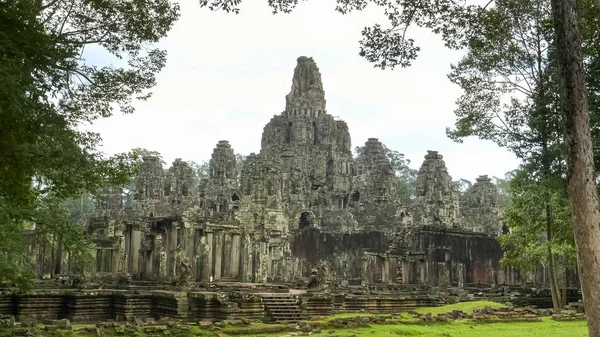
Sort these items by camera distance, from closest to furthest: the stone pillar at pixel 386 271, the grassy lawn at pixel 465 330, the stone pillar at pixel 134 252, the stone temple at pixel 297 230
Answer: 1. the grassy lawn at pixel 465 330
2. the stone temple at pixel 297 230
3. the stone pillar at pixel 134 252
4. the stone pillar at pixel 386 271

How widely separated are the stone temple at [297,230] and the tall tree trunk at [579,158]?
10.1 metres

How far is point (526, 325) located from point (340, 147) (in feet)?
110

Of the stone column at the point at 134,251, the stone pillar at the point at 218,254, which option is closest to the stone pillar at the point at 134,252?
the stone column at the point at 134,251

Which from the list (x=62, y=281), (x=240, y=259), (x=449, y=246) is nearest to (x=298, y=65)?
(x=449, y=246)

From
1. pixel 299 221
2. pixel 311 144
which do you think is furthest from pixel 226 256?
pixel 311 144

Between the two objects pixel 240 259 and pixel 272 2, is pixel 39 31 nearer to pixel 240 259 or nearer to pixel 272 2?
pixel 272 2

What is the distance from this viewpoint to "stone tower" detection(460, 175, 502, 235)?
4459 cm

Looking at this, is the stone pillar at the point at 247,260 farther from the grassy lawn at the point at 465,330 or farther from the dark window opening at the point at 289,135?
the dark window opening at the point at 289,135

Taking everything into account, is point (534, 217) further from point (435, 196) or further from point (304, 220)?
point (304, 220)

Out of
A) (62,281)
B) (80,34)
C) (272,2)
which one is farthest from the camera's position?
(62,281)

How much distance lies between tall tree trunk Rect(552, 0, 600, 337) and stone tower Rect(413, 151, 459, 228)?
105ft

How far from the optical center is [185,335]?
13.1 meters

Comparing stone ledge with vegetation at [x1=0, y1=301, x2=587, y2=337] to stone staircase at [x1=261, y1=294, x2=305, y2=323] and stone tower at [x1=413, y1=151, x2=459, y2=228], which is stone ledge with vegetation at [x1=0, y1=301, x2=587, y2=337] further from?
stone tower at [x1=413, y1=151, x2=459, y2=228]

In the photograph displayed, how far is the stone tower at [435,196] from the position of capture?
4100 cm
